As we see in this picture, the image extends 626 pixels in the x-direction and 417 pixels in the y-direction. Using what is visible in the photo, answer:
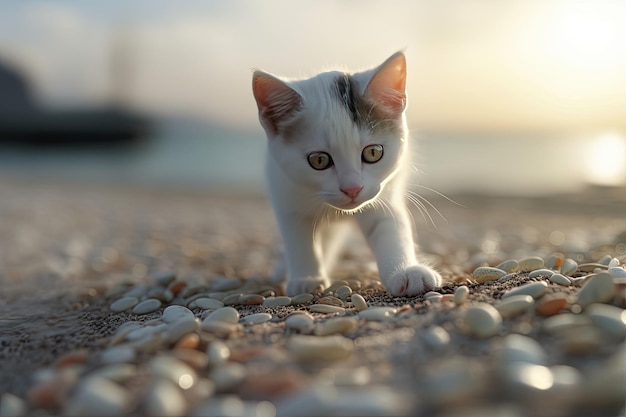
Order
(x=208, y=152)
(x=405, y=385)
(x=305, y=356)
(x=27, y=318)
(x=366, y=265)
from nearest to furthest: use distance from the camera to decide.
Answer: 1. (x=405, y=385)
2. (x=305, y=356)
3. (x=27, y=318)
4. (x=366, y=265)
5. (x=208, y=152)

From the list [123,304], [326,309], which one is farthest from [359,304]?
[123,304]

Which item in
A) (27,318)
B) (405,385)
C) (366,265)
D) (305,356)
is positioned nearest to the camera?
(405,385)

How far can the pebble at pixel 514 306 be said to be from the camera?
5.14ft

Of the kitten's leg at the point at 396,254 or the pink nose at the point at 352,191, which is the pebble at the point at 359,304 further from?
the pink nose at the point at 352,191

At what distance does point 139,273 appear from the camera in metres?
3.47

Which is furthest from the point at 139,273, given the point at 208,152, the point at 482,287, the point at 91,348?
the point at 208,152

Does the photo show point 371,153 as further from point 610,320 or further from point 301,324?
point 610,320

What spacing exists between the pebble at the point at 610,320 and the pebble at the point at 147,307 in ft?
5.30

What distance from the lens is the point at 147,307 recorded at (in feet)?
7.52

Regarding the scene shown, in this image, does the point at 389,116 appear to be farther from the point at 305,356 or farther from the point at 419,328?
the point at 305,356

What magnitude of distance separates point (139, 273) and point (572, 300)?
8.54 feet

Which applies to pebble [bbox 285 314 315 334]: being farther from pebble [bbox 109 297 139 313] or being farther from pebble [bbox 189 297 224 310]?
pebble [bbox 109 297 139 313]

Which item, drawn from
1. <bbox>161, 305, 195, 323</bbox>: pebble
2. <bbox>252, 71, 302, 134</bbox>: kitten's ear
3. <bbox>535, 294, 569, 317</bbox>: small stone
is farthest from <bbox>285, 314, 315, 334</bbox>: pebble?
<bbox>252, 71, 302, 134</bbox>: kitten's ear

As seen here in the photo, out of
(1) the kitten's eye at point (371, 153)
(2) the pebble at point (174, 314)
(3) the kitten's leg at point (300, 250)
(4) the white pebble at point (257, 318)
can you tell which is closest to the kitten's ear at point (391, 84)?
(1) the kitten's eye at point (371, 153)
